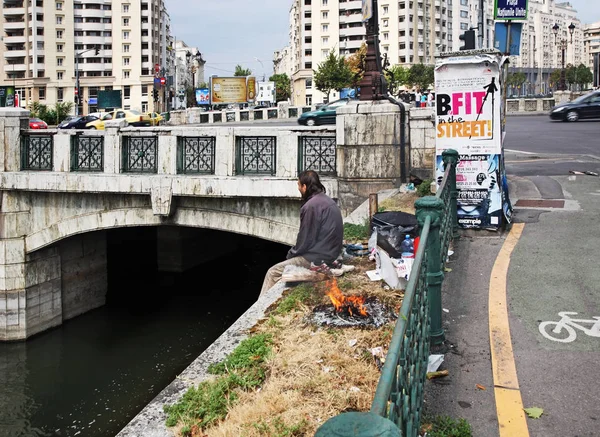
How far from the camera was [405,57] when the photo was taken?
353 ft

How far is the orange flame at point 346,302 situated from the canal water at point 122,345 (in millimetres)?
6945

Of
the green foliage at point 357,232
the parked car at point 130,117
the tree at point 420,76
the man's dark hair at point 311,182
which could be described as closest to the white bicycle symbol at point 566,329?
the man's dark hair at point 311,182

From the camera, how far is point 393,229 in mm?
7508

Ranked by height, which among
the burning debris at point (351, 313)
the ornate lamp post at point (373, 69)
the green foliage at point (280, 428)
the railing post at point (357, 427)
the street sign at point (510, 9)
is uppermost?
the street sign at point (510, 9)

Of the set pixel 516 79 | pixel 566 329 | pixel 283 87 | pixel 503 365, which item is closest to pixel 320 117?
pixel 566 329


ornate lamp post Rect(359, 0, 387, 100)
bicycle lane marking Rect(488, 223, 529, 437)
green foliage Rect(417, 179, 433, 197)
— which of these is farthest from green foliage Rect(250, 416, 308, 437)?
ornate lamp post Rect(359, 0, 387, 100)

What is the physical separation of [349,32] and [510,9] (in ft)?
322

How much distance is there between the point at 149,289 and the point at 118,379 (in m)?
5.98

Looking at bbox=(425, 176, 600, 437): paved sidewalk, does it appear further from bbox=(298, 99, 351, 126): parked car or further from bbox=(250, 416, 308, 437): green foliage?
bbox=(298, 99, 351, 126): parked car

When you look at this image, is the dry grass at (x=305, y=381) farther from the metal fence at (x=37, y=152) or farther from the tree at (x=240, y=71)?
the tree at (x=240, y=71)

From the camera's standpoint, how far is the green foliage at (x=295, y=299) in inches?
230

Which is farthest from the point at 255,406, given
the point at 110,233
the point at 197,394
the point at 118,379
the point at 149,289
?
the point at 110,233

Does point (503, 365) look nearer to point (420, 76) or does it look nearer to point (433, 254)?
point (433, 254)

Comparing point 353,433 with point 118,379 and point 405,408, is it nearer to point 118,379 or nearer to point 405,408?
point 405,408
